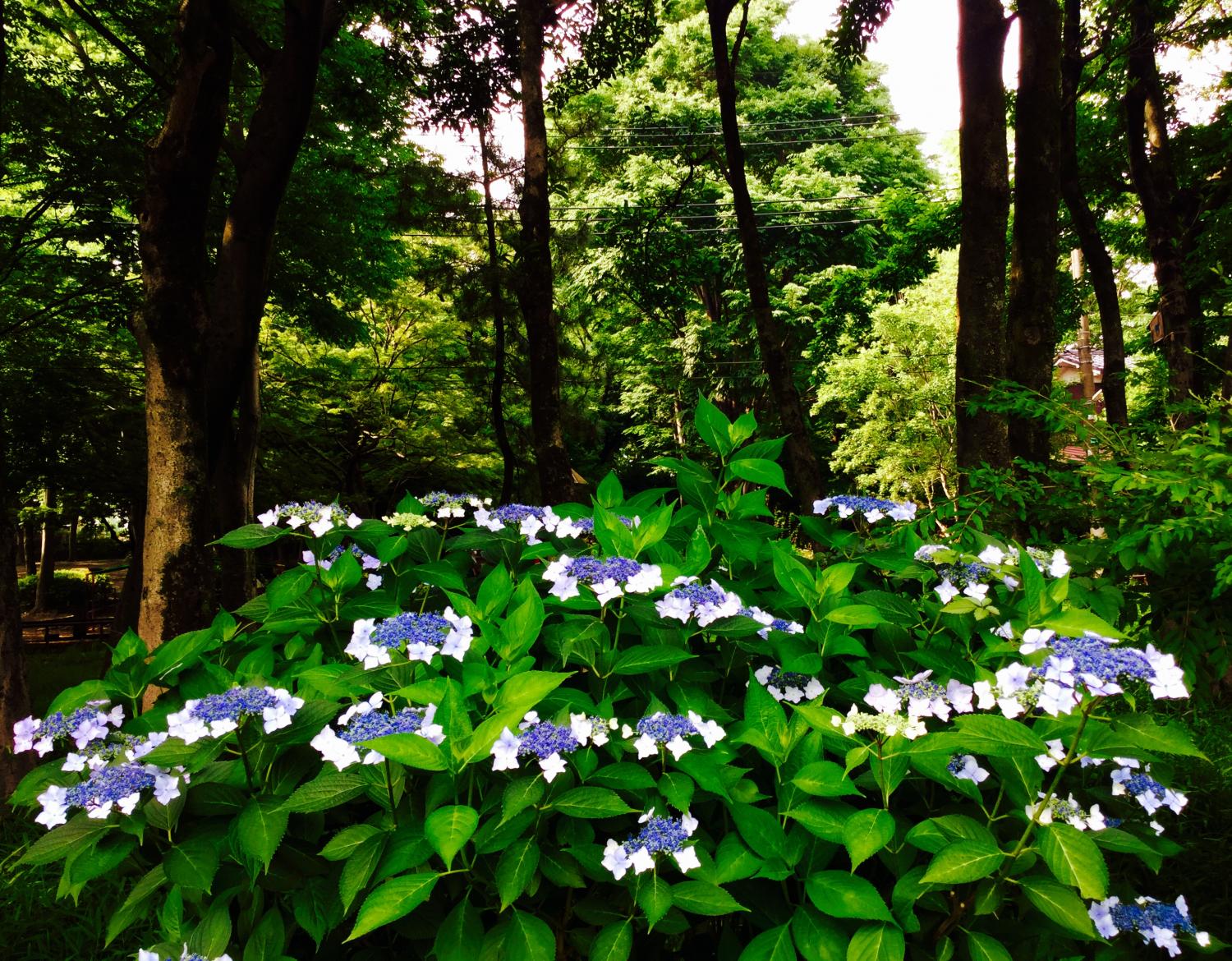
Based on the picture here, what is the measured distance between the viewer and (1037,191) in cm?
498

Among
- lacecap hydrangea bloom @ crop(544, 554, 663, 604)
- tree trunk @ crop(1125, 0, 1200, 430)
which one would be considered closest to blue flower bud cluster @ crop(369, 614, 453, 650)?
lacecap hydrangea bloom @ crop(544, 554, 663, 604)

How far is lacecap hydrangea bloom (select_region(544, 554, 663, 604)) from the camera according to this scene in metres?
1.34

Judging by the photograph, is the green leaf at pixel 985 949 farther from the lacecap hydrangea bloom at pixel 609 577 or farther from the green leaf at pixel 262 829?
the green leaf at pixel 262 829

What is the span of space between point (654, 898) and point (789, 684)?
1.80 ft

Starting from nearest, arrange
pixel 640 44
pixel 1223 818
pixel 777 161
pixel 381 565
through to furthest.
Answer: pixel 381 565 < pixel 1223 818 < pixel 640 44 < pixel 777 161

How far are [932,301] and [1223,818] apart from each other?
19.0 metres

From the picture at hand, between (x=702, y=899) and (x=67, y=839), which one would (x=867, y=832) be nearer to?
(x=702, y=899)

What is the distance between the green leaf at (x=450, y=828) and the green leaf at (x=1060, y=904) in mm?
862

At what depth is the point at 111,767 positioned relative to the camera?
1.21 metres

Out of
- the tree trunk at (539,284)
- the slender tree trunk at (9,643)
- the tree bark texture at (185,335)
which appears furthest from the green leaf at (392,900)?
the tree trunk at (539,284)

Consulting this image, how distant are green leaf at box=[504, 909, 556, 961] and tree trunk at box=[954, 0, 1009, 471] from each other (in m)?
4.22

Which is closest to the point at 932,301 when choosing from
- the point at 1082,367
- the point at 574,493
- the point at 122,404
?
the point at 1082,367

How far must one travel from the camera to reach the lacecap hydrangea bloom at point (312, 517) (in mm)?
1562

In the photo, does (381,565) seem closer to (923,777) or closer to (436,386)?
(923,777)
